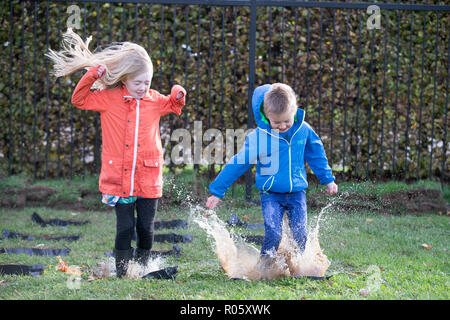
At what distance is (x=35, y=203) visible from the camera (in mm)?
5828

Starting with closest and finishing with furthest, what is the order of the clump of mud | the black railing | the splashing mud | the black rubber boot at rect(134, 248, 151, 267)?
the splashing mud → the clump of mud → the black rubber boot at rect(134, 248, 151, 267) → the black railing

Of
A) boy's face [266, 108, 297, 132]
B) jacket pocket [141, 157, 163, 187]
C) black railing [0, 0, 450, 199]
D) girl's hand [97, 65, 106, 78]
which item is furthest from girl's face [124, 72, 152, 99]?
black railing [0, 0, 450, 199]

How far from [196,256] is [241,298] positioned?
1.15 m

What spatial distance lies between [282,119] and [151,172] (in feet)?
3.04

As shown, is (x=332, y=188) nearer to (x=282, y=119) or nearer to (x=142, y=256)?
(x=282, y=119)

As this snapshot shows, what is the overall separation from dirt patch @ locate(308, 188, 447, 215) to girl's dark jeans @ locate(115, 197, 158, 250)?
242cm

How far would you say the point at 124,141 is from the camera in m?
3.39

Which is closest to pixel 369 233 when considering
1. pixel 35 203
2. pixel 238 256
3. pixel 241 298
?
pixel 238 256

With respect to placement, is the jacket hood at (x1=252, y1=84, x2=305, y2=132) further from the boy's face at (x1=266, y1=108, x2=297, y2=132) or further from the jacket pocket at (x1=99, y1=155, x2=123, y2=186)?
the jacket pocket at (x1=99, y1=155, x2=123, y2=186)

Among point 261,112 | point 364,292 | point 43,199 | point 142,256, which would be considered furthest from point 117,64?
point 43,199

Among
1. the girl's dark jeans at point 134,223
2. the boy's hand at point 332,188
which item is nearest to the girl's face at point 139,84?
the girl's dark jeans at point 134,223

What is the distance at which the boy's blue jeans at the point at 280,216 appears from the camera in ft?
11.0

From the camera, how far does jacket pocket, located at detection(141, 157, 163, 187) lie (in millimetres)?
3400
